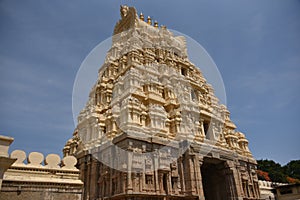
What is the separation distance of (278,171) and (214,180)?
43057 millimetres

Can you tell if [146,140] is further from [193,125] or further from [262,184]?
[262,184]

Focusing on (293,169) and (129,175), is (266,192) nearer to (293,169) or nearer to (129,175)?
(129,175)

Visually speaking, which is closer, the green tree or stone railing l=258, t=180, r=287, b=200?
stone railing l=258, t=180, r=287, b=200

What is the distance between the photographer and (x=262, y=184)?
3073cm

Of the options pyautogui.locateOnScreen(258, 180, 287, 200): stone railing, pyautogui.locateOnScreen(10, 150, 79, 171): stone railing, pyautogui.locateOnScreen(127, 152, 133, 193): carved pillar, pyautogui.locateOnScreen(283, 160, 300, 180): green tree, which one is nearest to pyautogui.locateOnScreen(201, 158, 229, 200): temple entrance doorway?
pyautogui.locateOnScreen(127, 152, 133, 193): carved pillar

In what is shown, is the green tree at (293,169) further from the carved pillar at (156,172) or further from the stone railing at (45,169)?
the stone railing at (45,169)

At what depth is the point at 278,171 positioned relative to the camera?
57.9 meters

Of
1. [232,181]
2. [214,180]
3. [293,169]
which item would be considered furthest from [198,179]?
[293,169]

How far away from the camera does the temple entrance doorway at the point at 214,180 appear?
22225mm

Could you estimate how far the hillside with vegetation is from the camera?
180 feet

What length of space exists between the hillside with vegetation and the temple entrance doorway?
35.7m

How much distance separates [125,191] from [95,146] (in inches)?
244

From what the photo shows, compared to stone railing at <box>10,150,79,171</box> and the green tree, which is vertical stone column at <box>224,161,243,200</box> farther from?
the green tree

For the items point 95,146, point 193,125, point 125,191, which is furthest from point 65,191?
point 193,125
